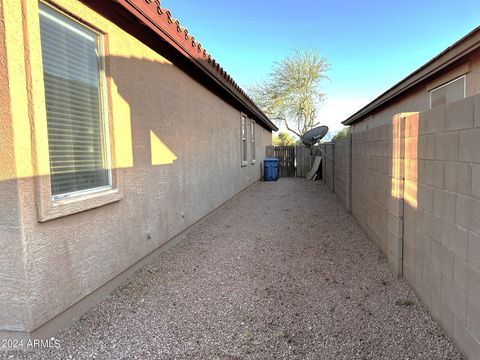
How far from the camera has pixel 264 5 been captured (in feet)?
49.4

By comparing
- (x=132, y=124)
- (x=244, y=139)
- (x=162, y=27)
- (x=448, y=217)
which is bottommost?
(x=448, y=217)

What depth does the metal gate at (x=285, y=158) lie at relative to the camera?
1908 cm

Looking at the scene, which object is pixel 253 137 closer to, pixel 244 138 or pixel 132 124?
pixel 244 138

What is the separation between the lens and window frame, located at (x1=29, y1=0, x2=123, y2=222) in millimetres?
2414

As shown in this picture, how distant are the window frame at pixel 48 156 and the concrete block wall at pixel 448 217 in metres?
3.05

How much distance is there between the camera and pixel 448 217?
8.04 feet

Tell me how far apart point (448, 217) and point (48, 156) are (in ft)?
10.5

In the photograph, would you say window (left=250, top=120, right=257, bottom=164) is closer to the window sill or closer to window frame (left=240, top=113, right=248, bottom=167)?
window frame (left=240, top=113, right=248, bottom=167)

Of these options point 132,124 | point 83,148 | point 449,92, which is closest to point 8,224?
point 83,148

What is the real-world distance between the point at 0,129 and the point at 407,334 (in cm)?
341

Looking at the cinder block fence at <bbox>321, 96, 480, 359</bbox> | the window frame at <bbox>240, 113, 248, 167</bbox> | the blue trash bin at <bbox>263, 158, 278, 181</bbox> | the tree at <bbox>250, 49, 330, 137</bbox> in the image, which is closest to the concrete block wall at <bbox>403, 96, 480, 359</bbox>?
the cinder block fence at <bbox>321, 96, 480, 359</bbox>

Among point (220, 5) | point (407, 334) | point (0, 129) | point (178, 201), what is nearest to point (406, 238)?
point (407, 334)

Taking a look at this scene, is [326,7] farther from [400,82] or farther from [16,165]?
[16,165]

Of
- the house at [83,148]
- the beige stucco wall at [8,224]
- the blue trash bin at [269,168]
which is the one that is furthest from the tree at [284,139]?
the beige stucco wall at [8,224]
